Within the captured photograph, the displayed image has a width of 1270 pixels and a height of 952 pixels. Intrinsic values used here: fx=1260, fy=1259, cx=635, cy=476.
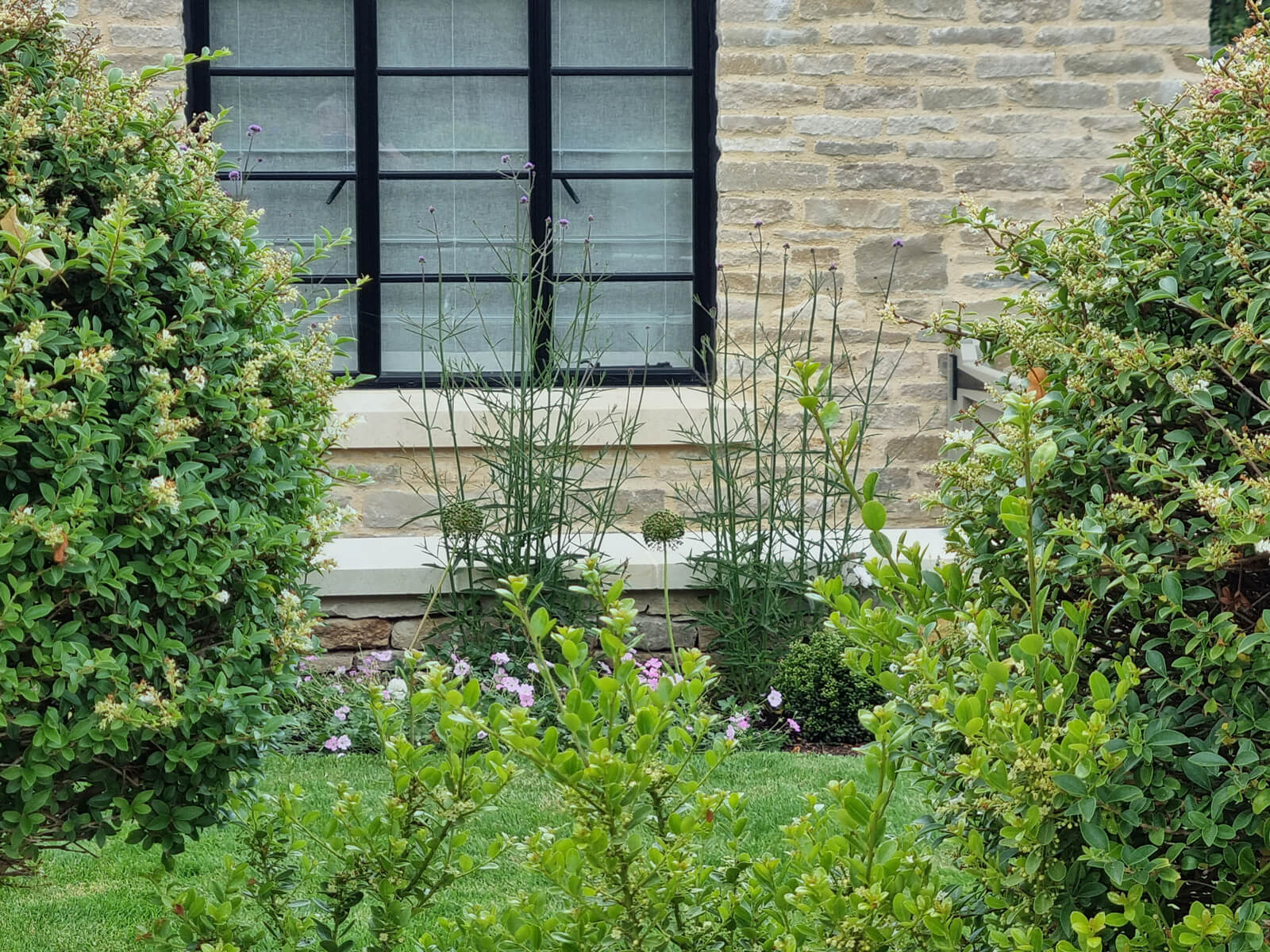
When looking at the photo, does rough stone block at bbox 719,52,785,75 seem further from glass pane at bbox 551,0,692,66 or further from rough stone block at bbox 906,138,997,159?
rough stone block at bbox 906,138,997,159

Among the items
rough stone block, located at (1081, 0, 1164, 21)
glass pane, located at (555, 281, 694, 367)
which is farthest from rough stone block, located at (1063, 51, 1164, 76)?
→ glass pane, located at (555, 281, 694, 367)

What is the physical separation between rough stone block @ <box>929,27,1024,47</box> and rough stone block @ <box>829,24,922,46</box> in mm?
93

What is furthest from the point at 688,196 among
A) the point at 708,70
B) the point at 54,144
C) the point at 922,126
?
the point at 54,144

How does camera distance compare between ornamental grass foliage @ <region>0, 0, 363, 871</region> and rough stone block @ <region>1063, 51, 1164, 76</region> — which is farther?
rough stone block @ <region>1063, 51, 1164, 76</region>

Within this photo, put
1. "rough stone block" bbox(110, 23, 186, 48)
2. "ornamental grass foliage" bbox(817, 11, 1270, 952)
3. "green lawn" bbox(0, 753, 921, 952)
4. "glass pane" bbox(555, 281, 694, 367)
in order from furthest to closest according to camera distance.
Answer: "glass pane" bbox(555, 281, 694, 367), "rough stone block" bbox(110, 23, 186, 48), "green lawn" bbox(0, 753, 921, 952), "ornamental grass foliage" bbox(817, 11, 1270, 952)

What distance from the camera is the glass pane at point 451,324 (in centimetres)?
574

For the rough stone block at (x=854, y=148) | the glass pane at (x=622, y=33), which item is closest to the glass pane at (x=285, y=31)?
the glass pane at (x=622, y=33)

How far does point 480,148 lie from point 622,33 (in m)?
0.83

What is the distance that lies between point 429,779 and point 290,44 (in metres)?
4.66

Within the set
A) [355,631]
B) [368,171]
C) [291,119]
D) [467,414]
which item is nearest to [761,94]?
[368,171]

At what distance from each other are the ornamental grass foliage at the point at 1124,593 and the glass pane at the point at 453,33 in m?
4.42

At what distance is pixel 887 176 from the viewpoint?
5.66 meters

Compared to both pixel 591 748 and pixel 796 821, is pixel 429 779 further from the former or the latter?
pixel 796 821

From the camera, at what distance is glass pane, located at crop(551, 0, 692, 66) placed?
5.73 metres
